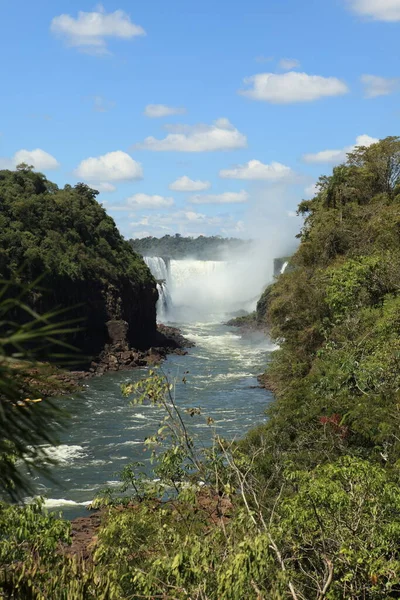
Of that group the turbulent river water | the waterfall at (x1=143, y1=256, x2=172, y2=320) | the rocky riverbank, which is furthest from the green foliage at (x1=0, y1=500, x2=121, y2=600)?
the waterfall at (x1=143, y1=256, x2=172, y2=320)

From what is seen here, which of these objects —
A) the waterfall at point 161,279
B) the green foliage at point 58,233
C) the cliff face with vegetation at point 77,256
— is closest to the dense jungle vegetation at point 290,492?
the cliff face with vegetation at point 77,256

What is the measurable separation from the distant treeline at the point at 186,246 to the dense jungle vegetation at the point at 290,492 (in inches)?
3887

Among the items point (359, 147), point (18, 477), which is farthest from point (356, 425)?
point (359, 147)

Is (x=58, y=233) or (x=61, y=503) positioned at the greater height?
(x=58, y=233)

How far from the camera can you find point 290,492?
1355 centimetres

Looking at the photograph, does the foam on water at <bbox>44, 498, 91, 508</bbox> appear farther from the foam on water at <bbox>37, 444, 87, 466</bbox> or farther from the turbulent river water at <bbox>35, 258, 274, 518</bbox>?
the foam on water at <bbox>37, 444, 87, 466</bbox>

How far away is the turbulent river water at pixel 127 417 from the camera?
22.3 metres

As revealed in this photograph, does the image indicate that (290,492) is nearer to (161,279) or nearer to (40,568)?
(40,568)

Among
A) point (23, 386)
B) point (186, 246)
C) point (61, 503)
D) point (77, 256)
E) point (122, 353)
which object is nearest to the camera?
point (23, 386)

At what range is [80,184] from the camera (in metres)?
63.0

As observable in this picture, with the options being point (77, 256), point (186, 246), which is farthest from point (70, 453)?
point (186, 246)

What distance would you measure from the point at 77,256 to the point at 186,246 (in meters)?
95.5

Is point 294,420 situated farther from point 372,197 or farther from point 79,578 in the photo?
point 372,197

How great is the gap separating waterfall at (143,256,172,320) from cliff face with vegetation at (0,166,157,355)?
551 inches
